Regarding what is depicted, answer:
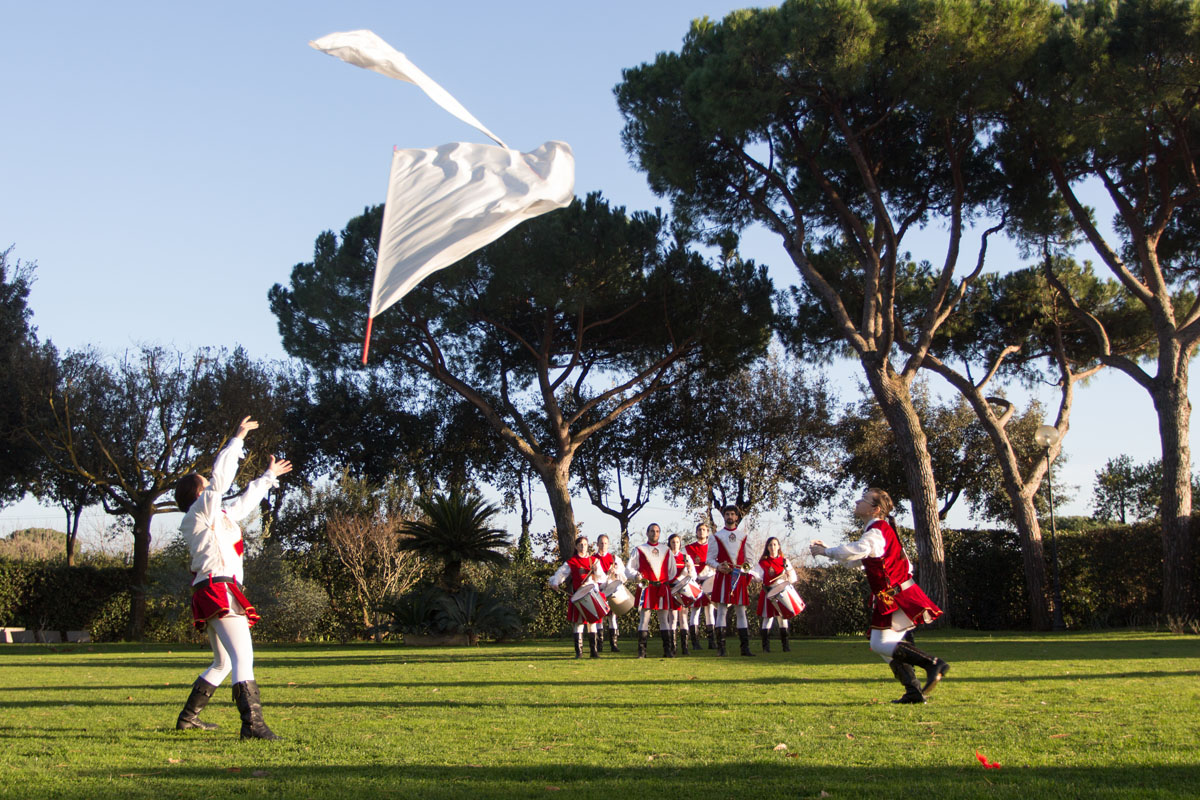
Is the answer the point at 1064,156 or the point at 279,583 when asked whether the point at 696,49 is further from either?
the point at 279,583

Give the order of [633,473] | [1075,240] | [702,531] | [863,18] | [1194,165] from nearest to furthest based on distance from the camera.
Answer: [702,531], [863,18], [1194,165], [1075,240], [633,473]

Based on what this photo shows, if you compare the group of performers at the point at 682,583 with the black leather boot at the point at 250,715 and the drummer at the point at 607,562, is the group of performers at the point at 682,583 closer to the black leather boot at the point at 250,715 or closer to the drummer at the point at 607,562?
the drummer at the point at 607,562

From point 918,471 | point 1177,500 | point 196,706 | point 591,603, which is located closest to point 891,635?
point 196,706

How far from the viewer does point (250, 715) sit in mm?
5969

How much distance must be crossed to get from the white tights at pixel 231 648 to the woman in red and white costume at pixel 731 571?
27.4 ft

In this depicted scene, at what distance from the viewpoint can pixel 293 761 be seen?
5.18m

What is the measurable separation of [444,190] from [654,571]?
8.72 m

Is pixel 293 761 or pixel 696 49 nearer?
pixel 293 761

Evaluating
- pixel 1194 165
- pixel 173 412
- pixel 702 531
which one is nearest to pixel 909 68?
pixel 1194 165

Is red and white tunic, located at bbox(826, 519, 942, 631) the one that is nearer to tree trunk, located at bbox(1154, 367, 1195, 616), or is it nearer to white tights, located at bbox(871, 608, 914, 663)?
white tights, located at bbox(871, 608, 914, 663)

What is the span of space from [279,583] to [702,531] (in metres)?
10.9

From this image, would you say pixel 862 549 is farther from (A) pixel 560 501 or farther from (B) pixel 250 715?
(A) pixel 560 501

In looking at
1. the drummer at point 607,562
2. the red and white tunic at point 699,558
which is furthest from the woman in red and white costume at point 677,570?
the drummer at point 607,562

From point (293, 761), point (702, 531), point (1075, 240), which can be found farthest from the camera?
point (1075, 240)
